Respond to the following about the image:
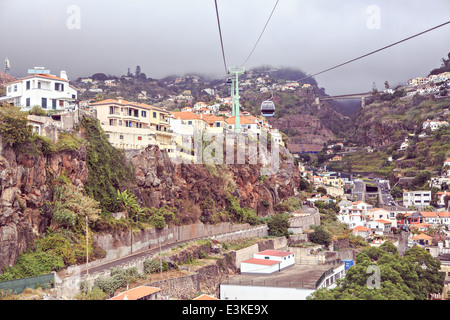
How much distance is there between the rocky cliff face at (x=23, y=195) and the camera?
53.1 ft

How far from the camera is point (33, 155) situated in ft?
60.6

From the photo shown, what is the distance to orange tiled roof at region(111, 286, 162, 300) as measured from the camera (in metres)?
15.8

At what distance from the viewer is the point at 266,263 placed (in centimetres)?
2784

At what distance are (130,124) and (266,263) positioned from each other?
11.9 meters

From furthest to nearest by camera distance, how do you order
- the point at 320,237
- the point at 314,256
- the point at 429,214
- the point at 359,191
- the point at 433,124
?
the point at 433,124
the point at 359,191
the point at 429,214
the point at 320,237
the point at 314,256

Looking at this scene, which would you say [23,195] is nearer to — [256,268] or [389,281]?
[256,268]

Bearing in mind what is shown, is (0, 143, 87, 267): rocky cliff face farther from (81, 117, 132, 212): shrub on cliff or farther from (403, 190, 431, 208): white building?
(403, 190, 431, 208): white building

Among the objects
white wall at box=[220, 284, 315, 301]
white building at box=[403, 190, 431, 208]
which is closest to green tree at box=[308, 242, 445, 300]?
white wall at box=[220, 284, 315, 301]

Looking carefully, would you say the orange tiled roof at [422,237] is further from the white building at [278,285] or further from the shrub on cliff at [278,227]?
the white building at [278,285]

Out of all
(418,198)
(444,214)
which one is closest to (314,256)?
(444,214)

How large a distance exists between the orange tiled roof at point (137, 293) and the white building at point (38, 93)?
42.1ft

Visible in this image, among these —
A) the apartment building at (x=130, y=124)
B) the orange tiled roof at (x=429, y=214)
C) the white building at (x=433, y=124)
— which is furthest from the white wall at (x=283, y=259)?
the white building at (x=433, y=124)
